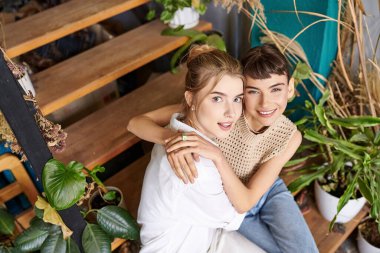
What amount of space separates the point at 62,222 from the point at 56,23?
3.01 ft

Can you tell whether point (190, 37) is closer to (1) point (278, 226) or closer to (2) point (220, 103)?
(2) point (220, 103)

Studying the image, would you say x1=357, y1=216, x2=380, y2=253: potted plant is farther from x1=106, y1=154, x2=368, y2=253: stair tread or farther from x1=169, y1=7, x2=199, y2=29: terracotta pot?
x1=169, y1=7, x2=199, y2=29: terracotta pot

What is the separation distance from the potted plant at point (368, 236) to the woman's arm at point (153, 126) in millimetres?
1127

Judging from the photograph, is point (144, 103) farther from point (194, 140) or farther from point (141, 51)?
point (194, 140)

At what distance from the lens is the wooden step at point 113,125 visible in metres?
1.43

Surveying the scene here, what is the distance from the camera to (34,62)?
6.31 feet

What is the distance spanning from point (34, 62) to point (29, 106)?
3.92 feet

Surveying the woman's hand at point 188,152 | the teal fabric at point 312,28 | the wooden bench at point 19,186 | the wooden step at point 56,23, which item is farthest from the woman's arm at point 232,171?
the wooden step at point 56,23

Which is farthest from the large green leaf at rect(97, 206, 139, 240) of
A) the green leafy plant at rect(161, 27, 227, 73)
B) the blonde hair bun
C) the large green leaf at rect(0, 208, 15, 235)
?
the green leafy plant at rect(161, 27, 227, 73)

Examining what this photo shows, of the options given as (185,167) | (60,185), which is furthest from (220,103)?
(60,185)

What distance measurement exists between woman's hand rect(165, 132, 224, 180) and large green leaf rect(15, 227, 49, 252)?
0.56 metres

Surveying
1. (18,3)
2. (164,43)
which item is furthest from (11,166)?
(18,3)

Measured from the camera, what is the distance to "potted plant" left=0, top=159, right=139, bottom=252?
971mm

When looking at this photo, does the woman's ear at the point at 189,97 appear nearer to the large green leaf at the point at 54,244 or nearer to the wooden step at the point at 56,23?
the large green leaf at the point at 54,244
